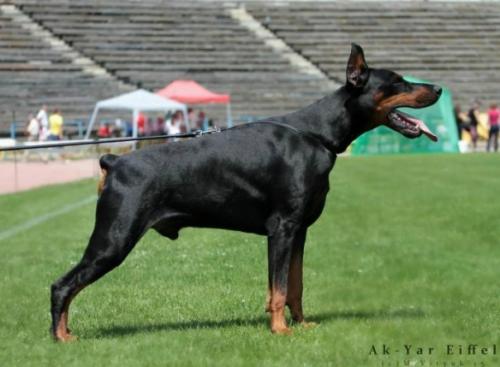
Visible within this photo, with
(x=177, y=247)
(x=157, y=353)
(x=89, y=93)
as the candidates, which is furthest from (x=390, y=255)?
(x=89, y=93)

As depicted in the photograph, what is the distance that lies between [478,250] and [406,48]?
46611 mm

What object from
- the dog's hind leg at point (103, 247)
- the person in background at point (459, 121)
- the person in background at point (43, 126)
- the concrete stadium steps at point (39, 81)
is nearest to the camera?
the dog's hind leg at point (103, 247)

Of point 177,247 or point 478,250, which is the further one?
point 177,247

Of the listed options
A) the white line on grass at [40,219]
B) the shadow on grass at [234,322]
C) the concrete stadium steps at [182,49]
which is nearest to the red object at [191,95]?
the concrete stadium steps at [182,49]

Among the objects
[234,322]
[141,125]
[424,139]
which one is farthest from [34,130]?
[234,322]

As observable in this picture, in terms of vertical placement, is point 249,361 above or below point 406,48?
above

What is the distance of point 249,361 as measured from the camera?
6633mm

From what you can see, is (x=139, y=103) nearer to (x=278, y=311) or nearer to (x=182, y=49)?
(x=182, y=49)

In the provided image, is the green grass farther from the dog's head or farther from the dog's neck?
the dog's head

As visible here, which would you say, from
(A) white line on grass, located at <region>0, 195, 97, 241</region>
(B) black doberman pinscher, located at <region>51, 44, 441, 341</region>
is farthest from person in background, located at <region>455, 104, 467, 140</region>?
(B) black doberman pinscher, located at <region>51, 44, 441, 341</region>

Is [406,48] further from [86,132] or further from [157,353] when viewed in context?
[157,353]

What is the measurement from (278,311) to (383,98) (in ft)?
5.82

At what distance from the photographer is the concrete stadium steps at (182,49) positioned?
50062 mm

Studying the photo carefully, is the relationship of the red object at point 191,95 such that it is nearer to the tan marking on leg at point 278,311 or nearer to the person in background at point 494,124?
the person in background at point 494,124
